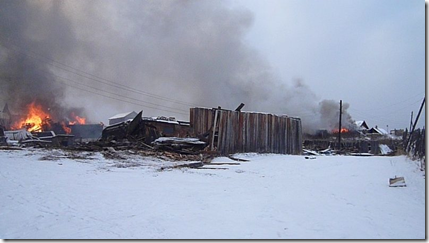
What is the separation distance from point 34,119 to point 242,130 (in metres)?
30.6

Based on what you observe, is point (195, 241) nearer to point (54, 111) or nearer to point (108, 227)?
point (108, 227)

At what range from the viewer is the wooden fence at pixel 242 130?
13.2m

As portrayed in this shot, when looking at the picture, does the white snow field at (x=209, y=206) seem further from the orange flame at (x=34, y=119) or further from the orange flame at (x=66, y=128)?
the orange flame at (x=66, y=128)

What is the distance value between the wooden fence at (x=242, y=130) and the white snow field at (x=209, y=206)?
19.6 ft

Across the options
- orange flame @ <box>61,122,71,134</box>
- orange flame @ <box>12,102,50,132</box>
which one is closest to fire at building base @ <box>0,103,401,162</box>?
orange flame @ <box>12,102,50,132</box>

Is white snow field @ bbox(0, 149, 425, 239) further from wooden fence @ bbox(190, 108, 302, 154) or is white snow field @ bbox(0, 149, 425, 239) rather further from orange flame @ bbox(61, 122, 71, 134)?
orange flame @ bbox(61, 122, 71, 134)

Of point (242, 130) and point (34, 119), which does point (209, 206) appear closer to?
point (242, 130)

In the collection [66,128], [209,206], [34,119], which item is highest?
[34,119]

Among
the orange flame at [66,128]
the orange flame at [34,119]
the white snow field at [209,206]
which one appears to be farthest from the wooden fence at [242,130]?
the orange flame at [66,128]

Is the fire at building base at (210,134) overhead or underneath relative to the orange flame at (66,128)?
underneath

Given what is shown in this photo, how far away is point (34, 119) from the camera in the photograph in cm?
3409

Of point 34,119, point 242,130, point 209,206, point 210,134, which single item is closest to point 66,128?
point 34,119

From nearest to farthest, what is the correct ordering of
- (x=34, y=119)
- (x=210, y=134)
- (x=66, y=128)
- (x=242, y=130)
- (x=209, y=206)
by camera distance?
(x=209, y=206)
(x=210, y=134)
(x=242, y=130)
(x=34, y=119)
(x=66, y=128)

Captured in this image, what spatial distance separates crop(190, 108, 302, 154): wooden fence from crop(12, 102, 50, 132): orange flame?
27252mm
